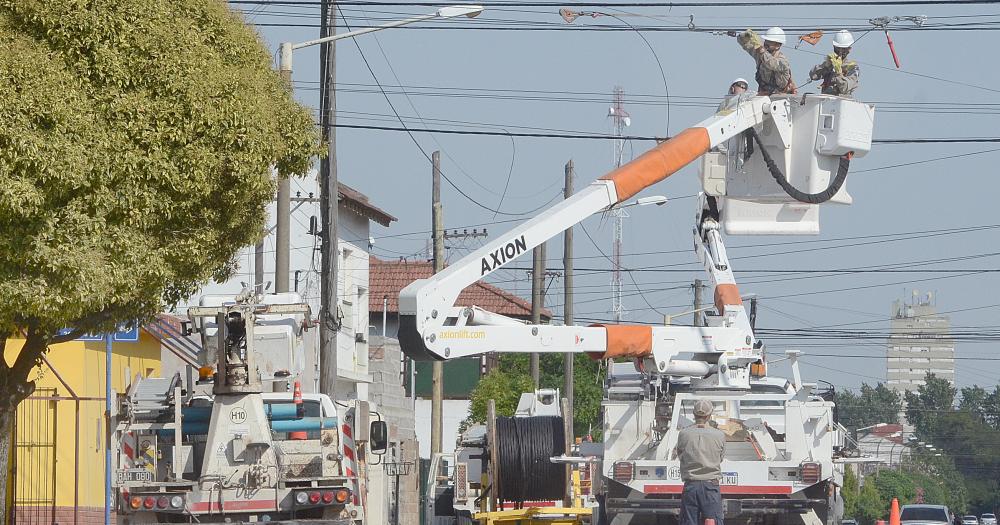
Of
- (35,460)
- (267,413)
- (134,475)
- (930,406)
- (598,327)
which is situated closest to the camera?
(134,475)

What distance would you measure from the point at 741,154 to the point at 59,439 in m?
10.6

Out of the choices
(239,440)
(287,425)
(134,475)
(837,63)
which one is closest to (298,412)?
(287,425)

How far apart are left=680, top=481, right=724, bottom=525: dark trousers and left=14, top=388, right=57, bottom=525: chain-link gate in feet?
35.5

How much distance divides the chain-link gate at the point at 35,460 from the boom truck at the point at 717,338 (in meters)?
6.54

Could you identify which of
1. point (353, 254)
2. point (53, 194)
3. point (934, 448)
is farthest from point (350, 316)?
point (934, 448)

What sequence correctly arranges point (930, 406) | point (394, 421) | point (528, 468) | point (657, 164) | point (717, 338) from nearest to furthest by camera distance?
point (657, 164), point (717, 338), point (528, 468), point (394, 421), point (930, 406)

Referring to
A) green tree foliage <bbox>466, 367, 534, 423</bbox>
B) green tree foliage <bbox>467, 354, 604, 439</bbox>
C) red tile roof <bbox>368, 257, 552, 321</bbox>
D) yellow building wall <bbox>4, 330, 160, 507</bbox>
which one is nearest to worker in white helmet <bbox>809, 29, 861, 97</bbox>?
yellow building wall <bbox>4, 330, 160, 507</bbox>

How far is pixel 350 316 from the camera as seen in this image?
41.2 meters

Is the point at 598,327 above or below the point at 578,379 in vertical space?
below

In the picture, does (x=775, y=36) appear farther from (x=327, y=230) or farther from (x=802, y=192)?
(x=327, y=230)

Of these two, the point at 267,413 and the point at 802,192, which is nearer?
the point at 267,413

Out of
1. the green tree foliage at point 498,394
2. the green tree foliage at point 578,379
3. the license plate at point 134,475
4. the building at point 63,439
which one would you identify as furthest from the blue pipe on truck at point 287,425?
the green tree foliage at point 578,379

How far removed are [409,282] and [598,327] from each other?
46.8m

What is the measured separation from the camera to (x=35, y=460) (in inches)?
866
